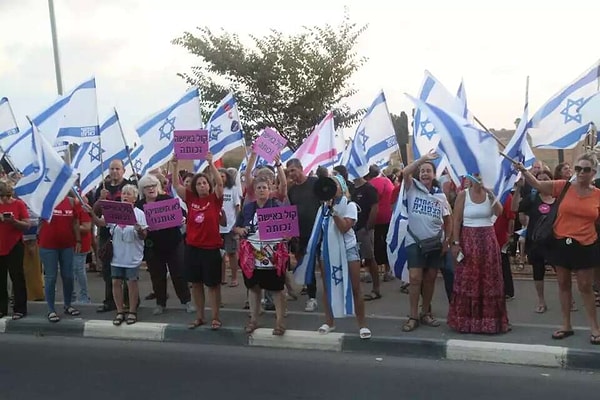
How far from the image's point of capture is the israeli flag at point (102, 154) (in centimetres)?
950

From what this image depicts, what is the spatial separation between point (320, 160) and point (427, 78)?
177cm

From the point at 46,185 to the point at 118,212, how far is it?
863mm

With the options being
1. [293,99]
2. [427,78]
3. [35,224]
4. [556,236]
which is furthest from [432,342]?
[293,99]

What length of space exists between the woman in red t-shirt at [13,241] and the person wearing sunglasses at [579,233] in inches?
216

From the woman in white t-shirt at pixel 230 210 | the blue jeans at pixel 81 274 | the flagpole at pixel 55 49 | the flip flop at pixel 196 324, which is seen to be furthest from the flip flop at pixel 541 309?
the flagpole at pixel 55 49

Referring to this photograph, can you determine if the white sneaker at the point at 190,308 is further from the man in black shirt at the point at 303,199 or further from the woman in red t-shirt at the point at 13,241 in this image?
the woman in red t-shirt at the point at 13,241

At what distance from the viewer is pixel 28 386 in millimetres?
5754

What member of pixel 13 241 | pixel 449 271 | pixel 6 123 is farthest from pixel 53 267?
pixel 449 271

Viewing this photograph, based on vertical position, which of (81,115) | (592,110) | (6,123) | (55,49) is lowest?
(592,110)

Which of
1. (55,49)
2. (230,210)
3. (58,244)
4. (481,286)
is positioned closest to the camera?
(481,286)

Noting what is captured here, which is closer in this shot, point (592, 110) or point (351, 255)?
point (351, 255)

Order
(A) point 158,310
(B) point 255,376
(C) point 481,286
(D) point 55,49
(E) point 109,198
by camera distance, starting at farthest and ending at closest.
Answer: (D) point 55,49 → (E) point 109,198 → (A) point 158,310 → (C) point 481,286 → (B) point 255,376

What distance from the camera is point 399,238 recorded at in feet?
24.0

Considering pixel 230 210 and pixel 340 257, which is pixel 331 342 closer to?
pixel 340 257
